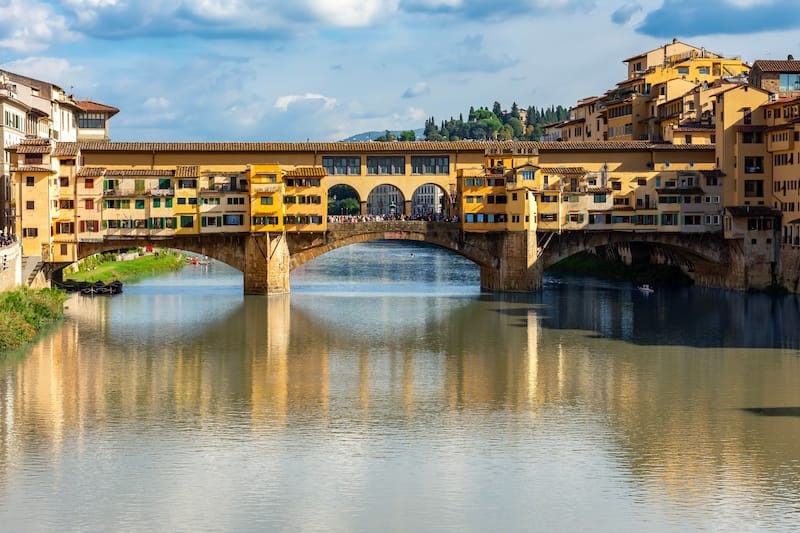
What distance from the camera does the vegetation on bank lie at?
232 ft

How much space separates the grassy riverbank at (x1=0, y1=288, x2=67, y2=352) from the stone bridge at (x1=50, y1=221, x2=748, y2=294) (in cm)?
747

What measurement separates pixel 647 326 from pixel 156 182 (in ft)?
78.1

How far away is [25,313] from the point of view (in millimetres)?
48406

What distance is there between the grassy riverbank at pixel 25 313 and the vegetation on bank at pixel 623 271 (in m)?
31.8

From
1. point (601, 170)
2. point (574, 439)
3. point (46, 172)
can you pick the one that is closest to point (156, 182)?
point (46, 172)

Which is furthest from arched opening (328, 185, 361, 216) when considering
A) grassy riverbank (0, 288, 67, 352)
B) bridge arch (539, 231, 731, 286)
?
grassy riverbank (0, 288, 67, 352)

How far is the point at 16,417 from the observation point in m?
32.9

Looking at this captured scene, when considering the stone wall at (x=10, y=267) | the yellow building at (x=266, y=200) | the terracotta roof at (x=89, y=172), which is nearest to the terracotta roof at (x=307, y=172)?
the yellow building at (x=266, y=200)

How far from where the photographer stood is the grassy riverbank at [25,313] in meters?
44.0

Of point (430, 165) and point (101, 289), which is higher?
point (430, 165)

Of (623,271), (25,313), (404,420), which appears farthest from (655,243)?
(404,420)

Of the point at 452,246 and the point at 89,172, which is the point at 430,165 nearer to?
the point at 452,246

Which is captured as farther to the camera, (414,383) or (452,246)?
(452,246)

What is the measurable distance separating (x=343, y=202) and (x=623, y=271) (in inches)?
3068
